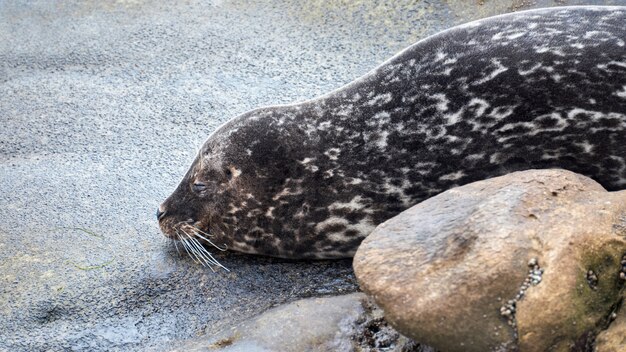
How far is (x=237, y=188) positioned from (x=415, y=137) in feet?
3.38

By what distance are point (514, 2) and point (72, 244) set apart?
3.82 m

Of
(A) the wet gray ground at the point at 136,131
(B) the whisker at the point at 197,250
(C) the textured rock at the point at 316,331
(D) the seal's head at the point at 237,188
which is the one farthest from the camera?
(B) the whisker at the point at 197,250

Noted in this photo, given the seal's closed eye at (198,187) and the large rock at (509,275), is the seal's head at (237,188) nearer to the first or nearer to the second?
the seal's closed eye at (198,187)

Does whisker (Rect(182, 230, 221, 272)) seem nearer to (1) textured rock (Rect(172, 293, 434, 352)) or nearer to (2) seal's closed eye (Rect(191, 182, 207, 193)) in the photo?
(2) seal's closed eye (Rect(191, 182, 207, 193))

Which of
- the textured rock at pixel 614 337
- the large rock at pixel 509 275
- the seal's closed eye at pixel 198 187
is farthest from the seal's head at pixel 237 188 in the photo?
the textured rock at pixel 614 337

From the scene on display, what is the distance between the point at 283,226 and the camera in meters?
5.20

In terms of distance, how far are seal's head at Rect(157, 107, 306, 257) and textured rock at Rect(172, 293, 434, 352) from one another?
2.55 feet

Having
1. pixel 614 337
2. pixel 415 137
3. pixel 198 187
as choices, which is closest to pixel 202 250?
pixel 198 187

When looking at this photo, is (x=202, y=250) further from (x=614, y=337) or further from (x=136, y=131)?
(x=614, y=337)

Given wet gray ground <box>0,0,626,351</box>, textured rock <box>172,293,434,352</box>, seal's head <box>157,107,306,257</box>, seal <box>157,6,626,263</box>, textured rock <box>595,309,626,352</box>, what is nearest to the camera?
textured rock <box>595,309,626,352</box>

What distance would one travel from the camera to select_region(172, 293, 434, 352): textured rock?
4207mm

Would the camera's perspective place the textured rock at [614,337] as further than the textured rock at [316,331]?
No

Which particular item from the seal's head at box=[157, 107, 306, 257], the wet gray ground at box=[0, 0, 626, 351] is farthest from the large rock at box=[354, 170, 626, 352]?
the seal's head at box=[157, 107, 306, 257]

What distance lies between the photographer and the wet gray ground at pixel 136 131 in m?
4.96
